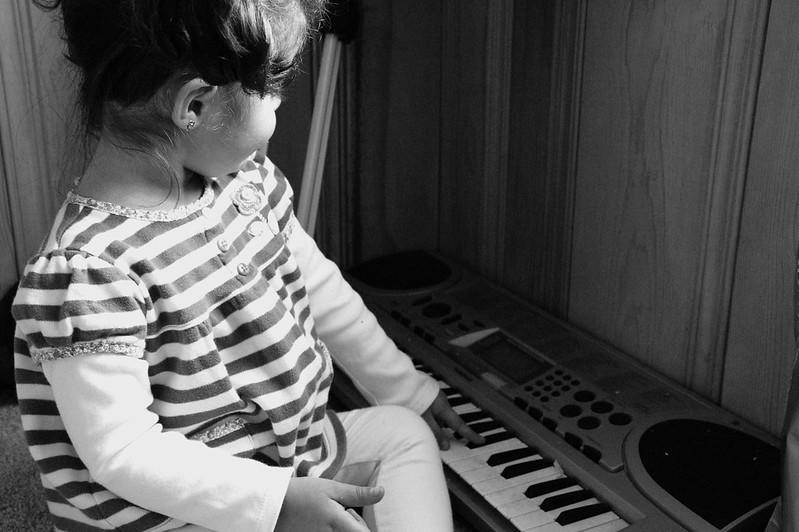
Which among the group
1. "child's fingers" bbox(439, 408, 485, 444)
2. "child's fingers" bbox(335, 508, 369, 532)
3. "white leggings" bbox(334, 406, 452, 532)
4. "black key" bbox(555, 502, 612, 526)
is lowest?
"black key" bbox(555, 502, 612, 526)

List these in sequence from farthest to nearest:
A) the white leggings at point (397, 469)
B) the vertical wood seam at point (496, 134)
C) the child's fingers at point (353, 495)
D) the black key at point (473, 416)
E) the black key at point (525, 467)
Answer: the vertical wood seam at point (496, 134)
the black key at point (473, 416)
the black key at point (525, 467)
the white leggings at point (397, 469)
the child's fingers at point (353, 495)

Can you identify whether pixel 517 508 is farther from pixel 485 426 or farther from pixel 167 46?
pixel 167 46

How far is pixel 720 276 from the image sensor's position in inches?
42.9

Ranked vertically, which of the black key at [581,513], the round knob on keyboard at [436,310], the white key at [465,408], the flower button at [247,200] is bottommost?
the black key at [581,513]

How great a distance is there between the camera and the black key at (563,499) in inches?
39.0

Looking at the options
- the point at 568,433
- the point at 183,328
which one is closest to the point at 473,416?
the point at 568,433

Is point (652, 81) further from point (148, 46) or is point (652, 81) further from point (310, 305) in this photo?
point (148, 46)

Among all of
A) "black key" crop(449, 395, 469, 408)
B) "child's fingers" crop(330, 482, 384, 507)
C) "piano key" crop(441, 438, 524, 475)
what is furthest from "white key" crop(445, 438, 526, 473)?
"child's fingers" crop(330, 482, 384, 507)

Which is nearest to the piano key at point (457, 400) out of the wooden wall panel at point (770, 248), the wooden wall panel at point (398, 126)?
the wooden wall panel at point (770, 248)

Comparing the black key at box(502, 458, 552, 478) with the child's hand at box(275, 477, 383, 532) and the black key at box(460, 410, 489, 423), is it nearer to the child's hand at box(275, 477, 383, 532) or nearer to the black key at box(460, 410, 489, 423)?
the black key at box(460, 410, 489, 423)

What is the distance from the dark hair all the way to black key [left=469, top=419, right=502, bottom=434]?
519 mm

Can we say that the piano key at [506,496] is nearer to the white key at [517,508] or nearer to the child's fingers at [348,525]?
the white key at [517,508]

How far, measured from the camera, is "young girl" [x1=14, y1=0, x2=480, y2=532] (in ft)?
2.53

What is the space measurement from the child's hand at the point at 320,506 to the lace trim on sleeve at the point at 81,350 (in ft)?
0.65
